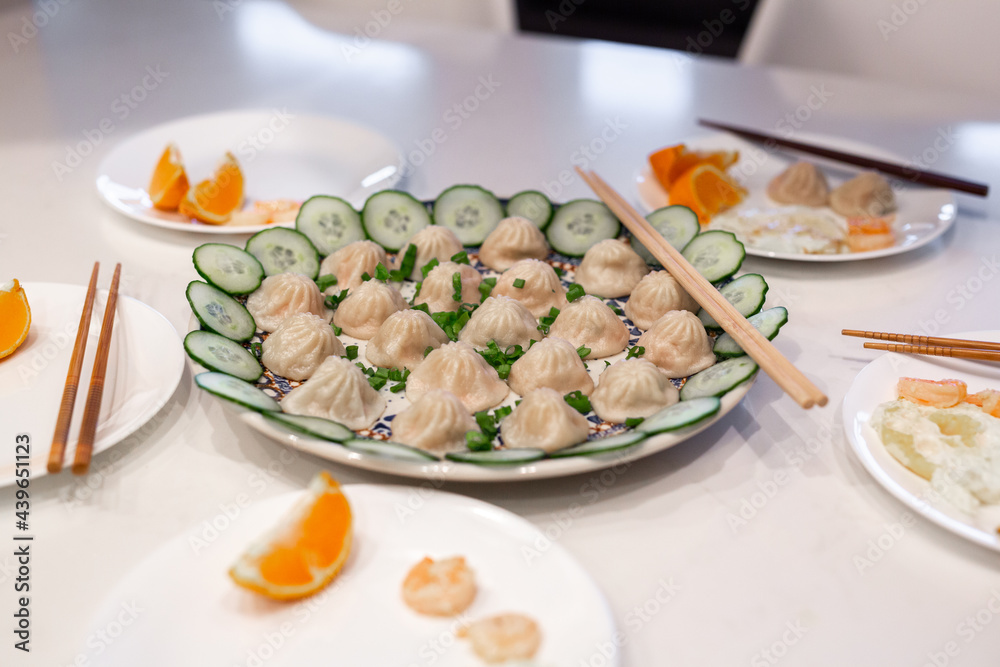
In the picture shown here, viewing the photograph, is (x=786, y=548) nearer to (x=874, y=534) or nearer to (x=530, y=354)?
(x=874, y=534)

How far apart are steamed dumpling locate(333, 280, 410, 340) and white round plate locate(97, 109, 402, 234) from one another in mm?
651

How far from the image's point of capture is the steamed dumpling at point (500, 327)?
74.4 inches

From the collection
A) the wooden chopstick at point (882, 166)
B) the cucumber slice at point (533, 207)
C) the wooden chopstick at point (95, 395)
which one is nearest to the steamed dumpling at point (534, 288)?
the cucumber slice at point (533, 207)

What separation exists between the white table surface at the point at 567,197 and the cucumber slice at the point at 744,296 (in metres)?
0.17

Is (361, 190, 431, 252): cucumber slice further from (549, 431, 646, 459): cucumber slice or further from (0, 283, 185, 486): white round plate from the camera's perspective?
(549, 431, 646, 459): cucumber slice

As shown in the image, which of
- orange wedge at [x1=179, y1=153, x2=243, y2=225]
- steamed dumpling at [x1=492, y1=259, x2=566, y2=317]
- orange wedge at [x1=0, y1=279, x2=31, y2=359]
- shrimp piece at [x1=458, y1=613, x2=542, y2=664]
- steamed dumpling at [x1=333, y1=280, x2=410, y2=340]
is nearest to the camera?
shrimp piece at [x1=458, y1=613, x2=542, y2=664]

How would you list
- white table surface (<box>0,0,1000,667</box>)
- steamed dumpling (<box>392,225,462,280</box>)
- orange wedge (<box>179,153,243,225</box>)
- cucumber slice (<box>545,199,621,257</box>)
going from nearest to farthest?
white table surface (<box>0,0,1000,667</box>) → steamed dumpling (<box>392,225,462,280</box>) → cucumber slice (<box>545,199,621,257</box>) → orange wedge (<box>179,153,243,225</box>)

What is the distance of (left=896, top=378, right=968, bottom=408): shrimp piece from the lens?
1.68 meters

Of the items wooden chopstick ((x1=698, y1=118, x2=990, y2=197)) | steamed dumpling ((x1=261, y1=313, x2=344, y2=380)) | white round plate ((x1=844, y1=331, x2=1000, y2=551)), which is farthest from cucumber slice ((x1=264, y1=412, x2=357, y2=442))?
wooden chopstick ((x1=698, y1=118, x2=990, y2=197))

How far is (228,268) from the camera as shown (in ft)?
6.61

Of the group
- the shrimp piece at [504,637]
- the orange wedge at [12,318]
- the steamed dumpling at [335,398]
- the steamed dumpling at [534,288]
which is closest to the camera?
the shrimp piece at [504,637]

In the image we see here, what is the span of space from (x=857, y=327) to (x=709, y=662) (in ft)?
3.81

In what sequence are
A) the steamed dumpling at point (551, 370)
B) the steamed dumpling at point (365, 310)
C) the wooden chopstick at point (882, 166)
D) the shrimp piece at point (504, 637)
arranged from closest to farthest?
the shrimp piece at point (504, 637)
the steamed dumpling at point (551, 370)
the steamed dumpling at point (365, 310)
the wooden chopstick at point (882, 166)

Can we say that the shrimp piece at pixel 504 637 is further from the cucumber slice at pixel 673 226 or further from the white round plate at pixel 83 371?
the cucumber slice at pixel 673 226
